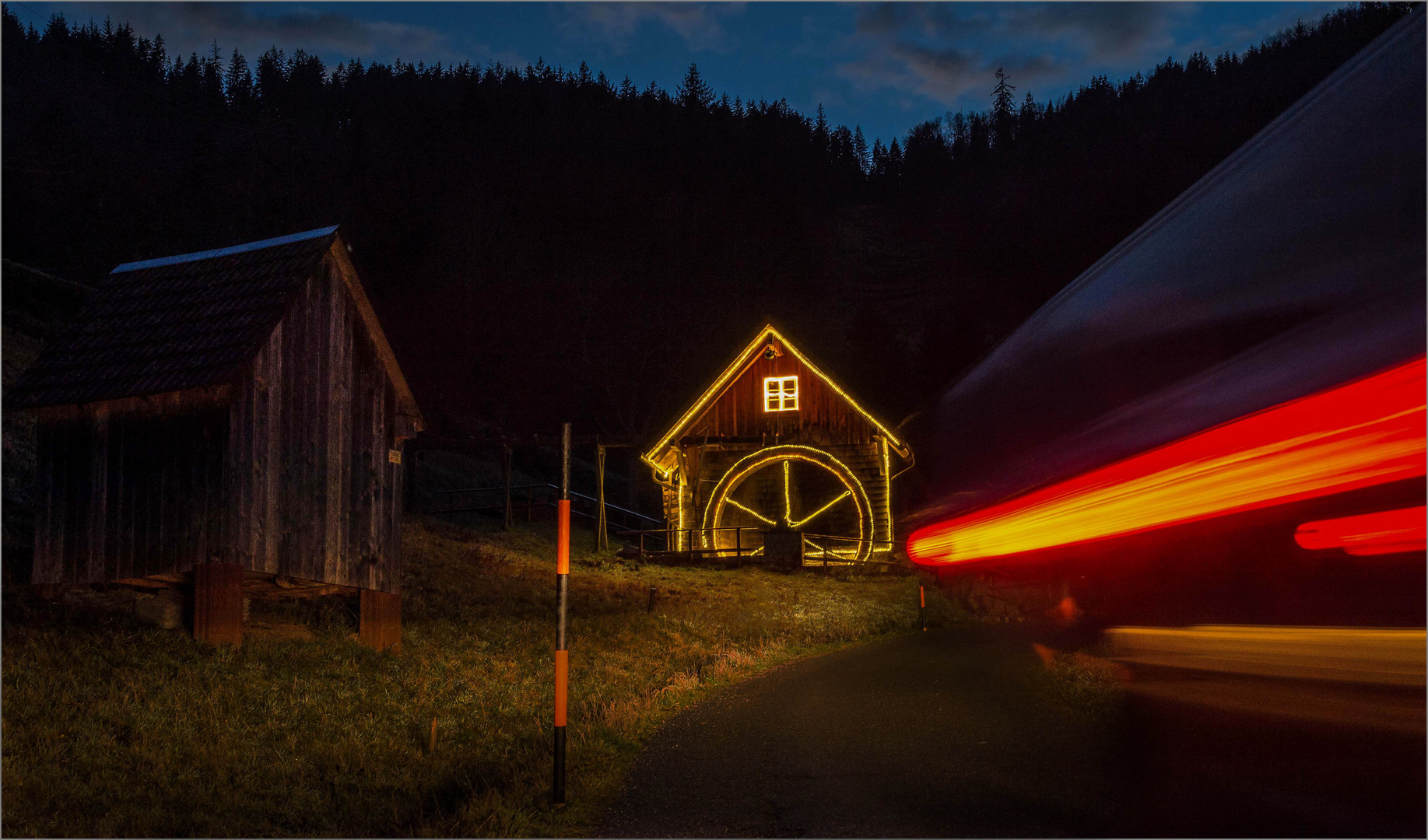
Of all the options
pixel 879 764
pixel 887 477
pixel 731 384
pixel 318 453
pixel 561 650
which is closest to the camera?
pixel 561 650

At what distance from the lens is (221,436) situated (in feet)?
42.8

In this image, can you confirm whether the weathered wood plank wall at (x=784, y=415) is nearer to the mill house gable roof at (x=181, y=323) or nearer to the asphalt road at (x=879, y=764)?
the mill house gable roof at (x=181, y=323)

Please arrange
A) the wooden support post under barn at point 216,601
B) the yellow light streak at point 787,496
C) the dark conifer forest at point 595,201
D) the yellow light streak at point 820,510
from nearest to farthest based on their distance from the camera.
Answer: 1. the wooden support post under barn at point 216,601
2. the yellow light streak at point 820,510
3. the yellow light streak at point 787,496
4. the dark conifer forest at point 595,201

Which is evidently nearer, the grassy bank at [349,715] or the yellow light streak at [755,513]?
the grassy bank at [349,715]

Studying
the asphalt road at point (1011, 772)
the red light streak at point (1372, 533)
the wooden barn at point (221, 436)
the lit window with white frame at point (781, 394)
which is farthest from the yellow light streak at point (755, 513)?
the red light streak at point (1372, 533)

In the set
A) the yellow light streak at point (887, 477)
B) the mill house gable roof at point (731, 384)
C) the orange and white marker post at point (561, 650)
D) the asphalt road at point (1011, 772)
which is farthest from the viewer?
the yellow light streak at point (887, 477)

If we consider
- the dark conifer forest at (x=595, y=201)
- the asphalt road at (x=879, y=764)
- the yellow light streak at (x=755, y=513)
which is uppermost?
the dark conifer forest at (x=595, y=201)

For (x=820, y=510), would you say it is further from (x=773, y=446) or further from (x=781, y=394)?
(x=781, y=394)

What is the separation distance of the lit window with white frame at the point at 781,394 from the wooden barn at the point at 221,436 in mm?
17557

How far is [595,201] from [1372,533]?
2539 inches

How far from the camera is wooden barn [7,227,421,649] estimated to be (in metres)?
13.0

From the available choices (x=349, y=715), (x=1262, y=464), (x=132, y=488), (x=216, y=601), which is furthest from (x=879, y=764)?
(x=132, y=488)

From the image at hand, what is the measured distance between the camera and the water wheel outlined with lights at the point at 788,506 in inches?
1236

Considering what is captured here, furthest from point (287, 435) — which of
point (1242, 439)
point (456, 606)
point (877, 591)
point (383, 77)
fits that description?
point (383, 77)
